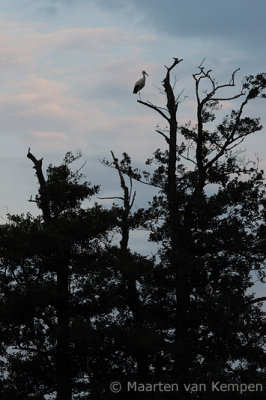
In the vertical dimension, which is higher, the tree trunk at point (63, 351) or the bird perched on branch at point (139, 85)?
the bird perched on branch at point (139, 85)

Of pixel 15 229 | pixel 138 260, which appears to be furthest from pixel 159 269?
pixel 15 229

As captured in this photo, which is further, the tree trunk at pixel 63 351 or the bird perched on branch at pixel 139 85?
the bird perched on branch at pixel 139 85

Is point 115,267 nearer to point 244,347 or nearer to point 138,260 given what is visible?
point 138,260

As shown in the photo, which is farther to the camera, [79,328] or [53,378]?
[53,378]

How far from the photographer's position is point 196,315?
28.8m

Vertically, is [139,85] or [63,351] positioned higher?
[139,85]

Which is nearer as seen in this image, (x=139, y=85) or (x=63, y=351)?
(x=63, y=351)

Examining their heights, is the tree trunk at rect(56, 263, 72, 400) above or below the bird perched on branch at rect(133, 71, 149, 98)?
below

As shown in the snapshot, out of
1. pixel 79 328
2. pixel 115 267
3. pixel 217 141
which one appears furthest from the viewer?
pixel 217 141

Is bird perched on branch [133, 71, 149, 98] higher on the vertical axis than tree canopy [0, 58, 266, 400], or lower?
higher

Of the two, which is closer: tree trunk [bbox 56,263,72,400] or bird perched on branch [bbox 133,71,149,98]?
tree trunk [bbox 56,263,72,400]

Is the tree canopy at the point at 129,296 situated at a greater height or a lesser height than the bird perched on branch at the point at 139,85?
lesser

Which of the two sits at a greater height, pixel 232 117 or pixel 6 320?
pixel 232 117

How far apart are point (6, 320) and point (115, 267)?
4.31 meters
